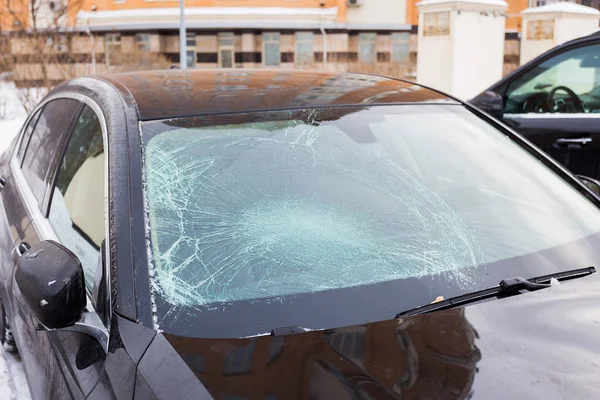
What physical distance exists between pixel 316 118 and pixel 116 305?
3.18ft

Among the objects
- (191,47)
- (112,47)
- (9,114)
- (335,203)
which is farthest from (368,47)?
(335,203)

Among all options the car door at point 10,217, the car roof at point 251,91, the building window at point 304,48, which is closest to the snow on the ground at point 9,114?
the car door at point 10,217

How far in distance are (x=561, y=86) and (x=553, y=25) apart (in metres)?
8.94

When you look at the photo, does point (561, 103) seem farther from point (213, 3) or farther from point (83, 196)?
point (213, 3)

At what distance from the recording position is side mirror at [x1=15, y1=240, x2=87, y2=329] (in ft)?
5.36

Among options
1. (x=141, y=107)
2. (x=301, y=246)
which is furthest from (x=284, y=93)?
(x=301, y=246)

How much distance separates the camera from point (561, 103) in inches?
192

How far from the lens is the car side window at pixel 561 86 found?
184 inches

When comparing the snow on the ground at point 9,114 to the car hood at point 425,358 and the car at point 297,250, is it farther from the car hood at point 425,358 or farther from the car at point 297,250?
the car hood at point 425,358

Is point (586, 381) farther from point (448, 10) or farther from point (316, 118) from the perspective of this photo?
point (448, 10)

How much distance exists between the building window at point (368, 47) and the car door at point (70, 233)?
23.9 metres

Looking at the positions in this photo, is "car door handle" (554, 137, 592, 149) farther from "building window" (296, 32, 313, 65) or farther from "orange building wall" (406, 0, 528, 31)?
"orange building wall" (406, 0, 528, 31)

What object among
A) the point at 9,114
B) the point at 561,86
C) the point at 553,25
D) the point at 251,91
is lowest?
the point at 9,114

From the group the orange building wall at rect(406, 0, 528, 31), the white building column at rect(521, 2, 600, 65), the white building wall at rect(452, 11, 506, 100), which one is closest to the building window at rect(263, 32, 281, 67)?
the orange building wall at rect(406, 0, 528, 31)
